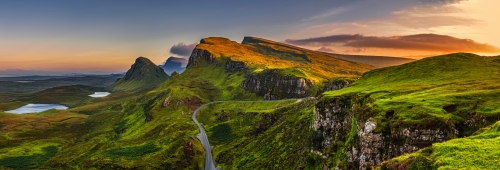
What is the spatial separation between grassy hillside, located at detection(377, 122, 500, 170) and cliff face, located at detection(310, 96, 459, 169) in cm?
2135

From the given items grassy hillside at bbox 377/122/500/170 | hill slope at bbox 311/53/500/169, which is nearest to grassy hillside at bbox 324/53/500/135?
hill slope at bbox 311/53/500/169

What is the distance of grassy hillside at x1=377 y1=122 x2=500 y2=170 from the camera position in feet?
114

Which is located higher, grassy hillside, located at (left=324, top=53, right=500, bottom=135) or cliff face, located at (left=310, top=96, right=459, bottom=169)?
grassy hillside, located at (left=324, top=53, right=500, bottom=135)

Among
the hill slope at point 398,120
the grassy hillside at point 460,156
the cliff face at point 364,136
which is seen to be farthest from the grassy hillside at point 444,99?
the grassy hillside at point 460,156

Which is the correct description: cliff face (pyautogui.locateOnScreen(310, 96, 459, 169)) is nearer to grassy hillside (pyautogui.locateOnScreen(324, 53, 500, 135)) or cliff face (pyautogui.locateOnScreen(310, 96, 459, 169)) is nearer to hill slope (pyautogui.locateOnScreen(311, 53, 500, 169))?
hill slope (pyautogui.locateOnScreen(311, 53, 500, 169))

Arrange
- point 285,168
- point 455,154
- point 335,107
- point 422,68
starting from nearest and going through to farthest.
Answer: point 455,154 < point 335,107 < point 285,168 < point 422,68

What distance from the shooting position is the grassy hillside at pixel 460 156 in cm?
3473

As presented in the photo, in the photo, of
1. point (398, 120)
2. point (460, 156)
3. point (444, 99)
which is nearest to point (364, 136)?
point (398, 120)

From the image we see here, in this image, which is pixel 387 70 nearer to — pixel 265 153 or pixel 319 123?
pixel 319 123

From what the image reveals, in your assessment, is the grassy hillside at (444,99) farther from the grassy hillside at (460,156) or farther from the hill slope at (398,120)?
the grassy hillside at (460,156)

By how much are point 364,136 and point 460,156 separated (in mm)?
40180

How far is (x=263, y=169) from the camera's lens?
161 meters

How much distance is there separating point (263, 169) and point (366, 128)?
94154 mm

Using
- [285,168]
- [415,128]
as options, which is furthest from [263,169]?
[415,128]
